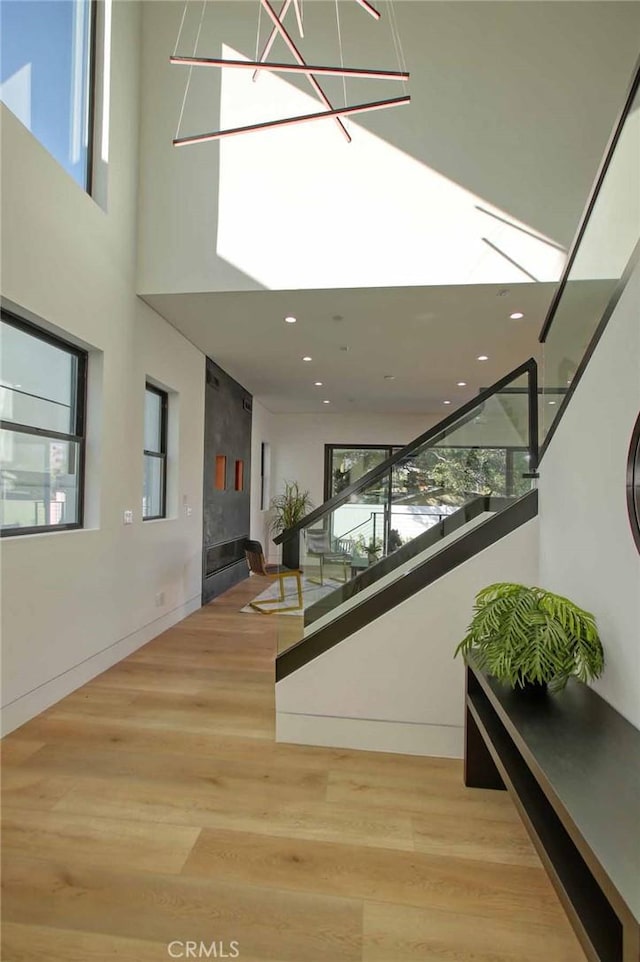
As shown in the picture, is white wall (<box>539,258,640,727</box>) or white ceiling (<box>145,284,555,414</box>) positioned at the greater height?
white ceiling (<box>145,284,555,414</box>)

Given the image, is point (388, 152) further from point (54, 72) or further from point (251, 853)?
point (251, 853)

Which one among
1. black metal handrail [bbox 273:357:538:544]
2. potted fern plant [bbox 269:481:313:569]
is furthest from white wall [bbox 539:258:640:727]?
potted fern plant [bbox 269:481:313:569]

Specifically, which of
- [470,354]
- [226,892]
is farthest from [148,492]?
[470,354]

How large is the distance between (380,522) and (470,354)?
3.15 meters

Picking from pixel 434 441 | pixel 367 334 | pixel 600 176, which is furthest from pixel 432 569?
pixel 367 334

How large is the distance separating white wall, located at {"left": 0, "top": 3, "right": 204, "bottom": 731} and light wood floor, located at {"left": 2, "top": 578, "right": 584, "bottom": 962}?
0.58 m

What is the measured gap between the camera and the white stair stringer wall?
7.73ft

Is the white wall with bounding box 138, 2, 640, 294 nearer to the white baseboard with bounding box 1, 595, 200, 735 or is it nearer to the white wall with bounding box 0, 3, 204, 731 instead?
the white wall with bounding box 0, 3, 204, 731

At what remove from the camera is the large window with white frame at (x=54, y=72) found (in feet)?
8.55

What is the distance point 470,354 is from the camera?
5438 millimetres

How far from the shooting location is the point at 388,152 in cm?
373

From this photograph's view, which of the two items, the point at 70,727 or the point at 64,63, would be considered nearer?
the point at 70,727

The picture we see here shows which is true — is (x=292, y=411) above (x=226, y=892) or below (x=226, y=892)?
above

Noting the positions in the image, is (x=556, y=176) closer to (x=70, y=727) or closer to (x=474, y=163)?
(x=474, y=163)
